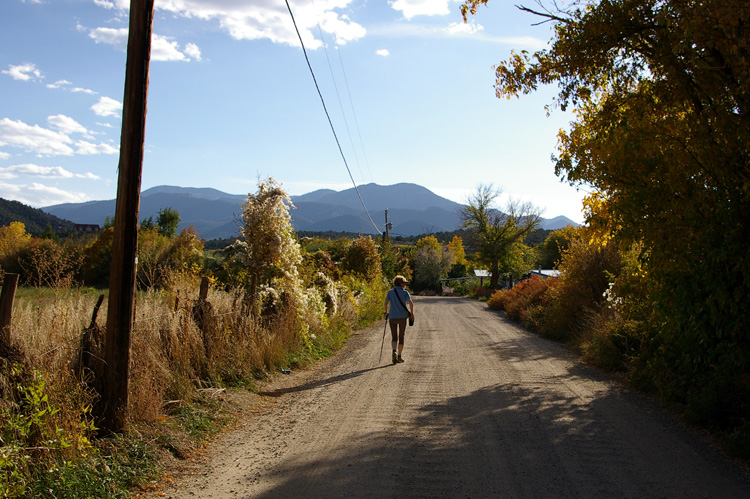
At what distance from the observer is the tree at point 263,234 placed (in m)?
11.9

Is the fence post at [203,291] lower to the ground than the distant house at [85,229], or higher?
lower

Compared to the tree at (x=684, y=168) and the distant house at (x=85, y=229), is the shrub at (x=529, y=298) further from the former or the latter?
the distant house at (x=85, y=229)

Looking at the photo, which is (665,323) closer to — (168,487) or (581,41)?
(581,41)

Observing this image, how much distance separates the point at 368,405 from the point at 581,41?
650cm

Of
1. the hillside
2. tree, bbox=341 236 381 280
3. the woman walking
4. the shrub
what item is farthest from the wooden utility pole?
the hillside

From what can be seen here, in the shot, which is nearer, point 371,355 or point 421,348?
point 371,355

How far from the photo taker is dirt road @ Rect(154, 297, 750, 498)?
15.8ft

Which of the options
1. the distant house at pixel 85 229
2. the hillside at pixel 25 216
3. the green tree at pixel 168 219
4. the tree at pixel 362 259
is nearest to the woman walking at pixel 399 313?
the tree at pixel 362 259

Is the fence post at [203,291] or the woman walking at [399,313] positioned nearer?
the fence post at [203,291]

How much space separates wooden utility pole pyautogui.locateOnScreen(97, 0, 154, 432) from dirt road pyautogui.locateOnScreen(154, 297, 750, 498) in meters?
1.38

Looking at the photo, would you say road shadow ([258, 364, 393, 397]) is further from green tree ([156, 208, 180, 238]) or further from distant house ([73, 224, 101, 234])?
green tree ([156, 208, 180, 238])

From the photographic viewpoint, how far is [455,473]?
5.07 meters

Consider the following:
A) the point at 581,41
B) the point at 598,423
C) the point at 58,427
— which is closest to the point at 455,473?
the point at 598,423

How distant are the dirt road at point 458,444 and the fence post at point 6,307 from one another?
213 centimetres
